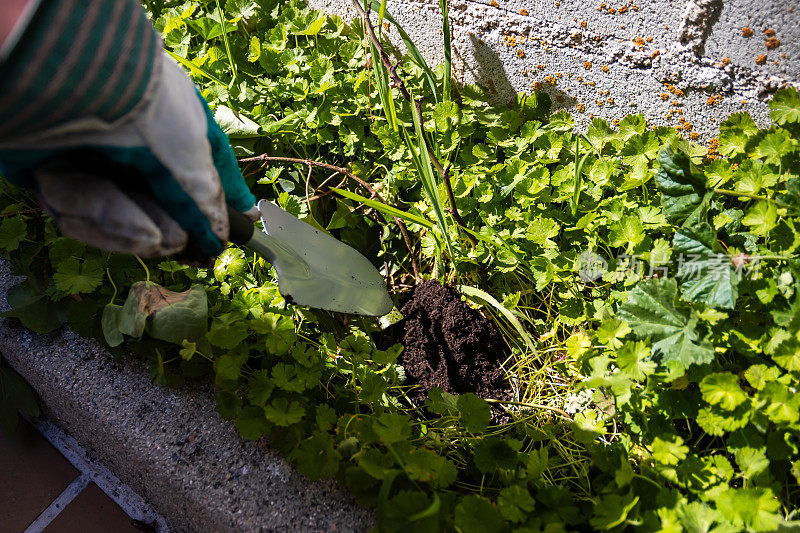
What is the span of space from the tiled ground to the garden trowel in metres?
0.78

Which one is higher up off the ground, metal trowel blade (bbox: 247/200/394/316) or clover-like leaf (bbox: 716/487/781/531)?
metal trowel blade (bbox: 247/200/394/316)

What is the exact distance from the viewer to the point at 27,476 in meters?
1.42

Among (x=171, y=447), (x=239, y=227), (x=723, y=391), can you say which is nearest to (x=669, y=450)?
(x=723, y=391)

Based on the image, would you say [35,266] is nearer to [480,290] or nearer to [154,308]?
[154,308]

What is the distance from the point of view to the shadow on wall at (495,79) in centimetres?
141

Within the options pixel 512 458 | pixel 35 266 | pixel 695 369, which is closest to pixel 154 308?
pixel 35 266

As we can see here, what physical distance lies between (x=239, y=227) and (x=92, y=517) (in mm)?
960

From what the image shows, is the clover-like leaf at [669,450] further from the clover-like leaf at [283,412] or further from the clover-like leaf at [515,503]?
the clover-like leaf at [283,412]

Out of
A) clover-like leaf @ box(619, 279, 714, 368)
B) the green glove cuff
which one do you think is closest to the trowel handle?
the green glove cuff

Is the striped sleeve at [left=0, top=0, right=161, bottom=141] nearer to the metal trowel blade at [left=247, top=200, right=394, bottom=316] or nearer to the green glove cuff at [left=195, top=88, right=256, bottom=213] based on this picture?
the green glove cuff at [left=195, top=88, right=256, bottom=213]

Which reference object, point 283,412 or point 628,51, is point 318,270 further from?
point 628,51

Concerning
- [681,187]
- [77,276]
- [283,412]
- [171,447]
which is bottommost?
[171,447]

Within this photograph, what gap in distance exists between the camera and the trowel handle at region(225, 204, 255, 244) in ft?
3.18

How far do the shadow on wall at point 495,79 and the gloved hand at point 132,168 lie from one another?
0.88m
